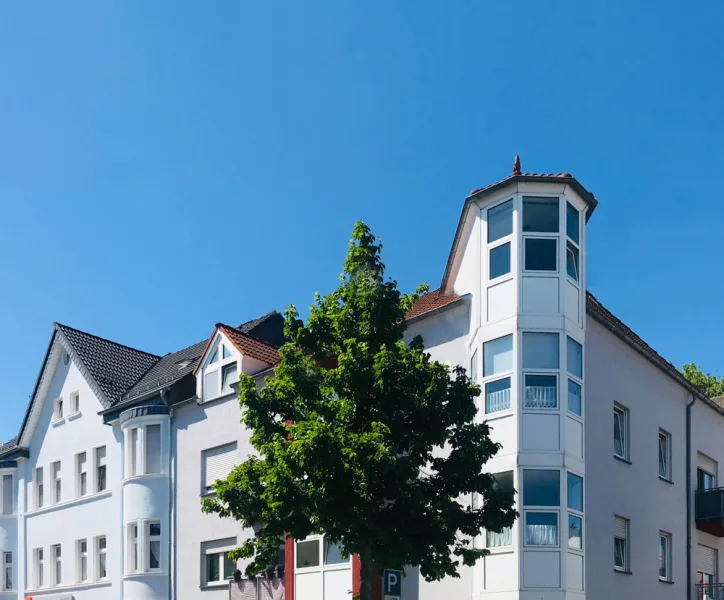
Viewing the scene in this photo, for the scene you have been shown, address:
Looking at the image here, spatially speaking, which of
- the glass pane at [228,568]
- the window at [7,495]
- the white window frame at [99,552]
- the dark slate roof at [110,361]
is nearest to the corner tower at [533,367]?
→ the glass pane at [228,568]

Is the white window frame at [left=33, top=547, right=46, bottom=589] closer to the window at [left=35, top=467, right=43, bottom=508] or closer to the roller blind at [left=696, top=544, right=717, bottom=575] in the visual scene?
the window at [left=35, top=467, right=43, bottom=508]

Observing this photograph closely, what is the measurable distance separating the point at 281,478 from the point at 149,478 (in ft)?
50.9

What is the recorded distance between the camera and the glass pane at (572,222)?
72.5 feet

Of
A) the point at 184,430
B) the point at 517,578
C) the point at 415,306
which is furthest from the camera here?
the point at 184,430

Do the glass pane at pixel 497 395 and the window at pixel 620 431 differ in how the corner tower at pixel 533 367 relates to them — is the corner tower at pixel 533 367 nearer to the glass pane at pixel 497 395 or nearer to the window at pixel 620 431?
the glass pane at pixel 497 395

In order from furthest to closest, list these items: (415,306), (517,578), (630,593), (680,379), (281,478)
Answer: (680,379)
(415,306)
(630,593)
(517,578)
(281,478)

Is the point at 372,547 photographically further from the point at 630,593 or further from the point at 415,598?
the point at 630,593

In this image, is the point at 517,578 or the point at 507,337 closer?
the point at 517,578

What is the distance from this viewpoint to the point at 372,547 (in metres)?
16.8

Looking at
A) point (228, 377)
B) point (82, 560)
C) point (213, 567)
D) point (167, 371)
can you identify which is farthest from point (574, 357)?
point (82, 560)

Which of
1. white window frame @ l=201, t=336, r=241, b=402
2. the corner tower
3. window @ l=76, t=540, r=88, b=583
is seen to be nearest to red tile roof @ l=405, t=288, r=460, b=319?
the corner tower

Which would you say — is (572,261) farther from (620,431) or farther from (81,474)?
(81,474)

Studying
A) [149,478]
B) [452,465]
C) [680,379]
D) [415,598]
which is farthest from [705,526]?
[149,478]

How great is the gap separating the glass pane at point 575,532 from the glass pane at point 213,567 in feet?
36.9
